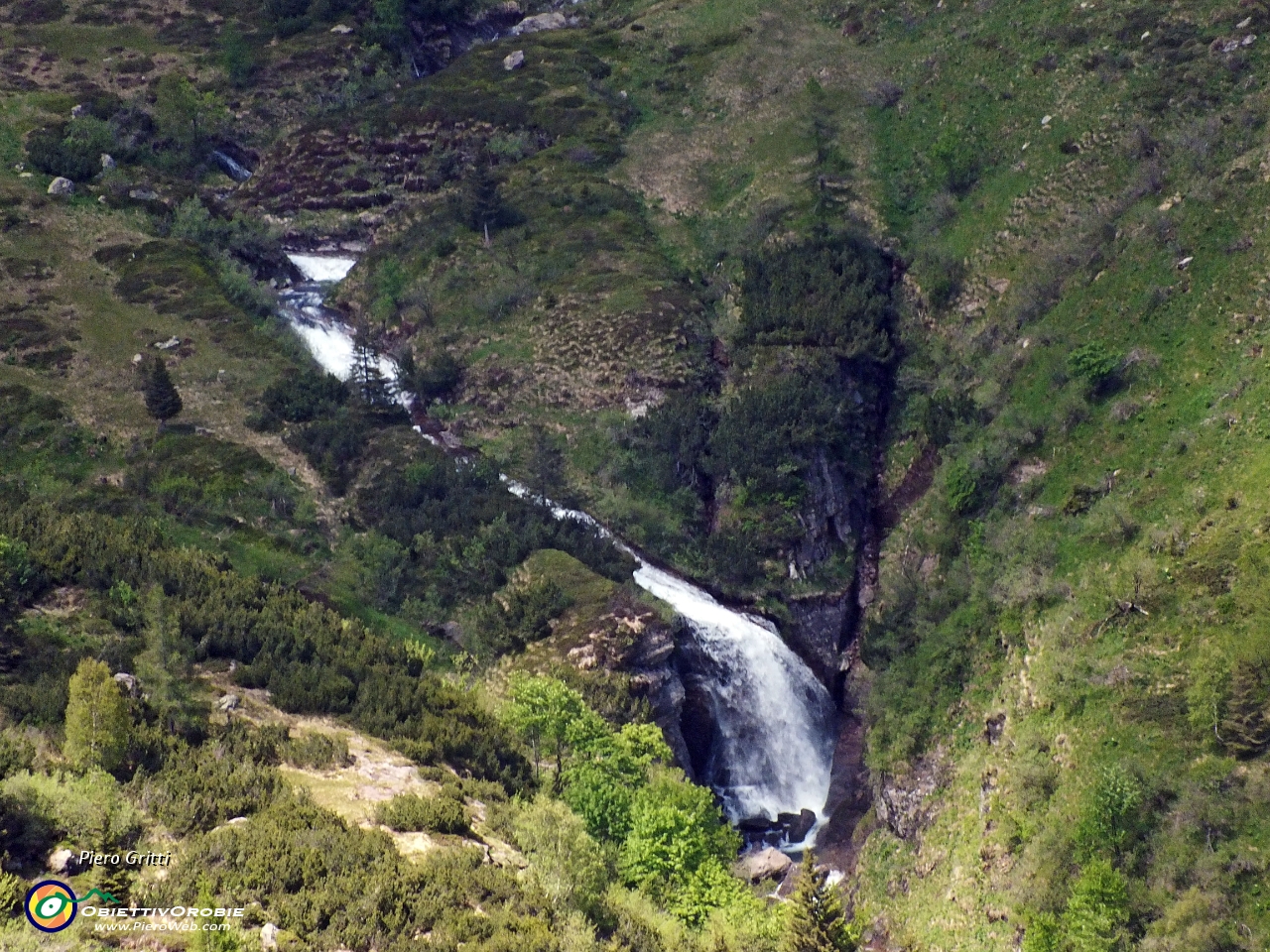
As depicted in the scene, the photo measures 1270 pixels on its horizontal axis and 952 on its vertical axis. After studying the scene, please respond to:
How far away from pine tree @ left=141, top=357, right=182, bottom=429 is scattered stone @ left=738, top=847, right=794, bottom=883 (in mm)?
47484

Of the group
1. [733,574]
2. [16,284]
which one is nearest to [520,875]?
[733,574]

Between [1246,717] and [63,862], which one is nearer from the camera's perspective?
[63,862]

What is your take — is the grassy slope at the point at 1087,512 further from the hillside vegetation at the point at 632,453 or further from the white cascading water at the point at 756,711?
the white cascading water at the point at 756,711

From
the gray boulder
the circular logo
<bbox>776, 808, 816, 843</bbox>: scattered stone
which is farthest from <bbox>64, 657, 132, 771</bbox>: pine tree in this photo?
<bbox>776, 808, 816, 843</bbox>: scattered stone

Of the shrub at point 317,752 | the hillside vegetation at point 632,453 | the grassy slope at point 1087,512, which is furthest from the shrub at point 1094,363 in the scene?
the shrub at point 317,752

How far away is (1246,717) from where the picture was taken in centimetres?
4594

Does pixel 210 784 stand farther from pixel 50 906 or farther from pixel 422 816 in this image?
pixel 50 906

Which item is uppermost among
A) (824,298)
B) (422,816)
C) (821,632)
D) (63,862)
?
(63,862)

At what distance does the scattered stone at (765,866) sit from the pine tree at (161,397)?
156ft

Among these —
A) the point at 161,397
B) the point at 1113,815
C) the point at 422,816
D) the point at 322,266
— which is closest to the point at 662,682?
the point at 1113,815

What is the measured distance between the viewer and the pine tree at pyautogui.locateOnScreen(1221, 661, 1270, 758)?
45.8 m

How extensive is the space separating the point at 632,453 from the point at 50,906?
55.9 m

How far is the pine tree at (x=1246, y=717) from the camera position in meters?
45.8

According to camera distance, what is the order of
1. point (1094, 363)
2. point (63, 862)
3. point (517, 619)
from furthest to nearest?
point (1094, 363) → point (517, 619) → point (63, 862)
